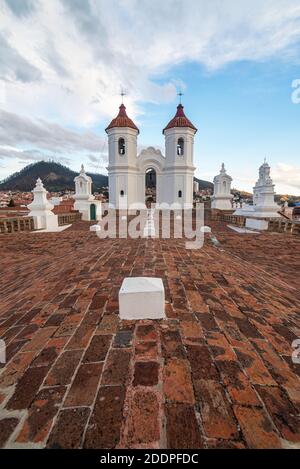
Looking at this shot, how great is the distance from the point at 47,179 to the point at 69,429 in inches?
4342

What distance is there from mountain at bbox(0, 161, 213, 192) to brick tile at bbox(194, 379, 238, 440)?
89755 mm

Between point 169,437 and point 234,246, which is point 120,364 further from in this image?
point 234,246

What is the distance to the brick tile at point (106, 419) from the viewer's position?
107cm

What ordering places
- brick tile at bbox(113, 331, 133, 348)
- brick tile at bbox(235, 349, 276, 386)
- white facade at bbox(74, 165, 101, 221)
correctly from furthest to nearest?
white facade at bbox(74, 165, 101, 221) < brick tile at bbox(113, 331, 133, 348) < brick tile at bbox(235, 349, 276, 386)

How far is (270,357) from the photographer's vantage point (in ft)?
5.91

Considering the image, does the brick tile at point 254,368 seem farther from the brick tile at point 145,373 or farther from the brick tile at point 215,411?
the brick tile at point 145,373

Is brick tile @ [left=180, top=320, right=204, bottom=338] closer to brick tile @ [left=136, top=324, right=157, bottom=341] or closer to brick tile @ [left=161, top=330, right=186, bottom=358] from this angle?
brick tile @ [left=161, top=330, right=186, bottom=358]

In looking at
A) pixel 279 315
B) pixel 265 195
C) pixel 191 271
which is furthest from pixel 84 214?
pixel 279 315

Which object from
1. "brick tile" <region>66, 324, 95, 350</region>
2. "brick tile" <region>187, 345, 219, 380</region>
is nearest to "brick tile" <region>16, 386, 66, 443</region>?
"brick tile" <region>66, 324, 95, 350</region>

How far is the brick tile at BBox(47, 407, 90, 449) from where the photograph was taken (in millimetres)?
1064

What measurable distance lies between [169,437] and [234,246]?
769 cm

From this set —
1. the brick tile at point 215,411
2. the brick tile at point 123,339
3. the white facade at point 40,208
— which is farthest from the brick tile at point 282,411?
the white facade at point 40,208

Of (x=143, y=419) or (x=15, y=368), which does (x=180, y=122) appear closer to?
(x=15, y=368)

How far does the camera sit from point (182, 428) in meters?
1.15
